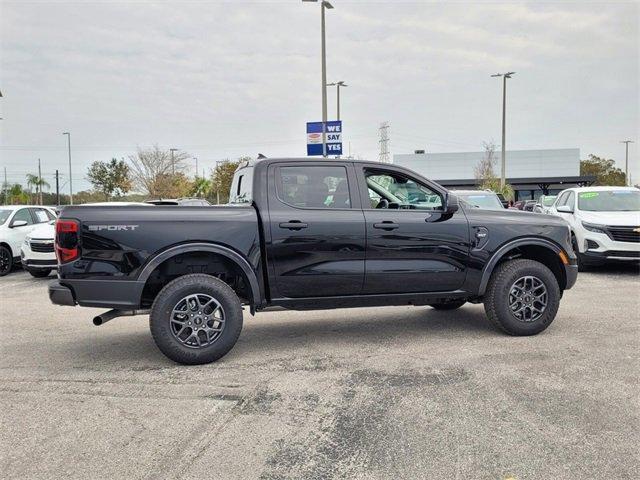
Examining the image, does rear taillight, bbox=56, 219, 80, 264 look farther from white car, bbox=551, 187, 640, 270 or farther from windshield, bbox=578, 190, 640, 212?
windshield, bbox=578, 190, 640, 212

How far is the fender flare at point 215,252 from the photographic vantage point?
15.9 feet

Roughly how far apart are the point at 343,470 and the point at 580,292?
22.8 ft

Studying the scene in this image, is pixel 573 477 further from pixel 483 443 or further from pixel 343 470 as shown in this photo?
pixel 343 470

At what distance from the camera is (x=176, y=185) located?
5203cm

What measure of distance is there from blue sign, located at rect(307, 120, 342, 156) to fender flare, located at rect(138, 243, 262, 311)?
562 inches

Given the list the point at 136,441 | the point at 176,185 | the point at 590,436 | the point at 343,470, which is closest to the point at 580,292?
the point at 590,436

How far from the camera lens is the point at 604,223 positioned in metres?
10.4

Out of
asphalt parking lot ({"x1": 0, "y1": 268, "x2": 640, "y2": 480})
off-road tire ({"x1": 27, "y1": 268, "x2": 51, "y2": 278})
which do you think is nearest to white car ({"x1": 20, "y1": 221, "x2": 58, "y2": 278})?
off-road tire ({"x1": 27, "y1": 268, "x2": 51, "y2": 278})

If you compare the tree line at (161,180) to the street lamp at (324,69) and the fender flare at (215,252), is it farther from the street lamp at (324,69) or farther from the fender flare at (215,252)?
the fender flare at (215,252)

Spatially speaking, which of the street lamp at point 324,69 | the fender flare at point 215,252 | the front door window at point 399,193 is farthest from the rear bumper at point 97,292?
the street lamp at point 324,69

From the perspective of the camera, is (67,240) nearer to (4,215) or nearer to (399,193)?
(399,193)

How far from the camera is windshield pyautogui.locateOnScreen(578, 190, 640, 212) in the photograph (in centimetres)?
1128

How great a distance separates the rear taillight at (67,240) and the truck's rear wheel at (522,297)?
408 cm

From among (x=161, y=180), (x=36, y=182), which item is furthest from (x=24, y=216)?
(x=36, y=182)
